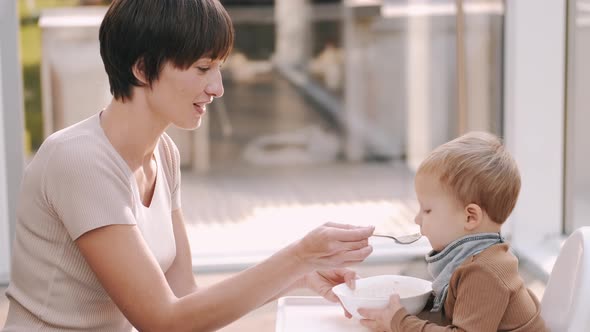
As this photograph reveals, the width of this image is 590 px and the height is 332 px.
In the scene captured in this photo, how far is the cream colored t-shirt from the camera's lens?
1632 mm

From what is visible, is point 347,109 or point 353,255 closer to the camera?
point 353,255

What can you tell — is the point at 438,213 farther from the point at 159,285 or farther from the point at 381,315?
the point at 159,285

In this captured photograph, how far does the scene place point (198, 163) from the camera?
4.27m

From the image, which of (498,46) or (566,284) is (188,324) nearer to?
(566,284)

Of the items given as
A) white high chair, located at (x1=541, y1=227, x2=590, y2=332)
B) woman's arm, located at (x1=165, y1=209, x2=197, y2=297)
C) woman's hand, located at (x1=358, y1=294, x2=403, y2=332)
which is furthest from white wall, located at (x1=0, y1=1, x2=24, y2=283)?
white high chair, located at (x1=541, y1=227, x2=590, y2=332)

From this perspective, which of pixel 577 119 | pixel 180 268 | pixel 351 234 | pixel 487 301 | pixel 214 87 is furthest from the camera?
pixel 577 119

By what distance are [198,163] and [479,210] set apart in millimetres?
2870

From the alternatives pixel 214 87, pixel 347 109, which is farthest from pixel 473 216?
pixel 347 109

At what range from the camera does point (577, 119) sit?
11.5 ft

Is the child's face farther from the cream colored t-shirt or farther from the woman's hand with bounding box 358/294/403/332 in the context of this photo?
the cream colored t-shirt

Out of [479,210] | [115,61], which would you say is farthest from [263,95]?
[479,210]

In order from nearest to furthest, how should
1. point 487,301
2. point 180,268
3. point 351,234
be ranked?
point 487,301 < point 351,234 < point 180,268

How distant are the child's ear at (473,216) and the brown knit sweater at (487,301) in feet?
0.17

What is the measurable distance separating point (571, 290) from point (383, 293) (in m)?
0.32
